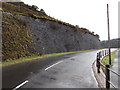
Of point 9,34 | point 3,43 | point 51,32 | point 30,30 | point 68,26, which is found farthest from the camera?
point 68,26

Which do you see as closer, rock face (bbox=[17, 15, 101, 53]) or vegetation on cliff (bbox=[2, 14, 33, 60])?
vegetation on cliff (bbox=[2, 14, 33, 60])

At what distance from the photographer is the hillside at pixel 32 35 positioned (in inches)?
787

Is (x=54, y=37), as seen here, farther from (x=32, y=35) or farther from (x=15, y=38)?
(x=15, y=38)

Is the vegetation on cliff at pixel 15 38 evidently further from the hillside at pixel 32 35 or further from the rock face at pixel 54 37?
the rock face at pixel 54 37

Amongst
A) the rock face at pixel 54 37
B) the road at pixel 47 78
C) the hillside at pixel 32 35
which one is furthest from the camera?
the rock face at pixel 54 37

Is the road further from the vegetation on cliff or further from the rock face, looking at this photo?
the rock face

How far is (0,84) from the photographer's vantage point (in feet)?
23.0

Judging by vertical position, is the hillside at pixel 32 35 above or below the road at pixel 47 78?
above

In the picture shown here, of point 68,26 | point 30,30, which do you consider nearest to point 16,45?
point 30,30

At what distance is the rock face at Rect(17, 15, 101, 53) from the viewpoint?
29416 mm

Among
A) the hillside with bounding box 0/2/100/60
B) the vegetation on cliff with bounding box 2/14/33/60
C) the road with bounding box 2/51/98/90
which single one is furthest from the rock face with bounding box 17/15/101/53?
the road with bounding box 2/51/98/90

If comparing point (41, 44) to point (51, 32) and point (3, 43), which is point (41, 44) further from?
point (3, 43)

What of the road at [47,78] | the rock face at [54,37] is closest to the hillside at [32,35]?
the rock face at [54,37]

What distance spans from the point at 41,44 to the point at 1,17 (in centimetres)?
1097
